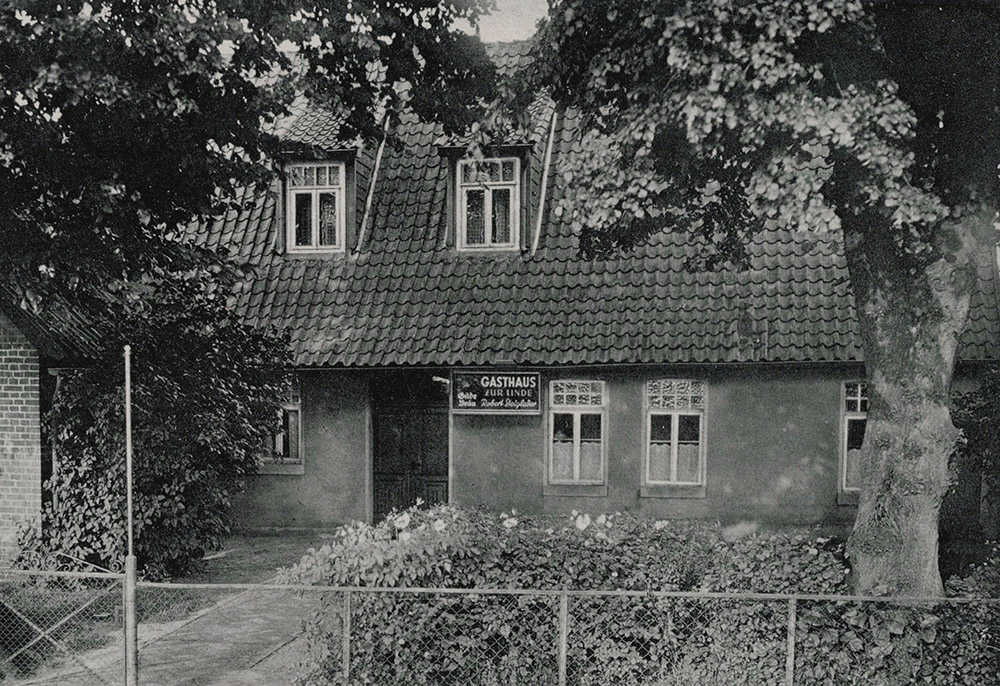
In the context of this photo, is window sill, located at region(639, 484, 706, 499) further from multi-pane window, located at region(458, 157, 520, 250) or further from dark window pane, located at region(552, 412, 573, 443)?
multi-pane window, located at region(458, 157, 520, 250)

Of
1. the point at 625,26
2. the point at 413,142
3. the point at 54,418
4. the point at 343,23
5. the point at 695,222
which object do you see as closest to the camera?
the point at 625,26

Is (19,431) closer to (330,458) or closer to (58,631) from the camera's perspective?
(58,631)

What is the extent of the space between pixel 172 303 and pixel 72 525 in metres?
3.06

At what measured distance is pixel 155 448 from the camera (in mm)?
10203

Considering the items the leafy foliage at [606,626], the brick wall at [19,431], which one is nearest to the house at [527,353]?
the brick wall at [19,431]

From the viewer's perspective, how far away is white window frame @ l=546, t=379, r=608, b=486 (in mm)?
13602

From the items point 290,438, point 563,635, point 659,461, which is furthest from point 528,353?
point 563,635

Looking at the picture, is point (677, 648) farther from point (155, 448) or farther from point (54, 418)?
point (54, 418)

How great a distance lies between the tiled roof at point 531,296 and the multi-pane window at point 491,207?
A: 27 centimetres

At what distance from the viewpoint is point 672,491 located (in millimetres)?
13438

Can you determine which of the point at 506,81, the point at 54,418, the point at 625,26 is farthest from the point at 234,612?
the point at 625,26

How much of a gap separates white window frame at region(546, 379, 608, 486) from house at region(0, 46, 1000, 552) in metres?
0.03

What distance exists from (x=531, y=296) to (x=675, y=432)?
3.01 m

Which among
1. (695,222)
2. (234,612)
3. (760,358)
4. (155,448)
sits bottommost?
(234,612)
